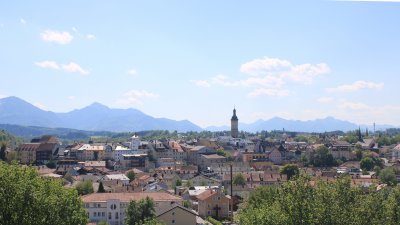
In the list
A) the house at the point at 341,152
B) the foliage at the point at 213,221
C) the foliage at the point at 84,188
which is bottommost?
the foliage at the point at 213,221

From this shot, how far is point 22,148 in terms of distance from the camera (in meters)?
74.2

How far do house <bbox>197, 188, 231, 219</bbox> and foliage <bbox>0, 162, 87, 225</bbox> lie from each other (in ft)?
70.6

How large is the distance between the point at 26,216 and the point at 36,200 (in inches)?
21.2

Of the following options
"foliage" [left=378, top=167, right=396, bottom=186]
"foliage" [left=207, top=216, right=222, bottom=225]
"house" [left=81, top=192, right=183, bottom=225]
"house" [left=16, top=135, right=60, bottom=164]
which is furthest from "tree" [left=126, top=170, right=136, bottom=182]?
"foliage" [left=378, top=167, right=396, bottom=186]

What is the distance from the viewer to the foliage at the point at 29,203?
52.5ft

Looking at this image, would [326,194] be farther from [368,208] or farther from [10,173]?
[10,173]

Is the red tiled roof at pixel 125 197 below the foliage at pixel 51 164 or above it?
below

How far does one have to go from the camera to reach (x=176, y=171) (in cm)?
6184

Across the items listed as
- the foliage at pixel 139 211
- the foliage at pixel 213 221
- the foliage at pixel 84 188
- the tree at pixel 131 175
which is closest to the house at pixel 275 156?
the tree at pixel 131 175

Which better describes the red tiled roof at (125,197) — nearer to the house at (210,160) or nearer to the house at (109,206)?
the house at (109,206)

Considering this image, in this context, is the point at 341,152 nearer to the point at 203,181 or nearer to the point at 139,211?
the point at 203,181

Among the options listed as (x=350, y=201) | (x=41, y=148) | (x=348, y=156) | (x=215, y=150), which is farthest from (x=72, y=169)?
(x=350, y=201)

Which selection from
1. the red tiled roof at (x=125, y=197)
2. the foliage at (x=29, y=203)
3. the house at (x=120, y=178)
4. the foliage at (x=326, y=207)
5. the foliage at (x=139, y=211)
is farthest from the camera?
the house at (x=120, y=178)

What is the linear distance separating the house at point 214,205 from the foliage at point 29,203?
847 inches
